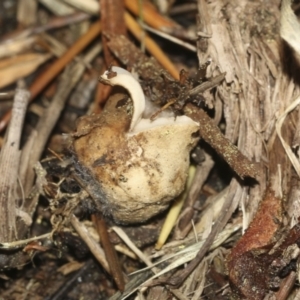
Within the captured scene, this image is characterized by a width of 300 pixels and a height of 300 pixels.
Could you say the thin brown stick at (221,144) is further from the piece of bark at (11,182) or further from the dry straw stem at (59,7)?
the dry straw stem at (59,7)

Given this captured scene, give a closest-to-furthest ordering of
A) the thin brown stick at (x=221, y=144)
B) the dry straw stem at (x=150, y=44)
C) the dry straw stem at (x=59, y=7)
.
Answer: the thin brown stick at (x=221, y=144) → the dry straw stem at (x=150, y=44) → the dry straw stem at (x=59, y=7)

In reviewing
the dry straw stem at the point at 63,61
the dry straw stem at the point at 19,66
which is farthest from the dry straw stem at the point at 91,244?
the dry straw stem at the point at 19,66

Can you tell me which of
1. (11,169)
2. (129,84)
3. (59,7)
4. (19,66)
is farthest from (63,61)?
(129,84)

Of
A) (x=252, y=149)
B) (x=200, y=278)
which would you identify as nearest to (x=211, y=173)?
(x=252, y=149)

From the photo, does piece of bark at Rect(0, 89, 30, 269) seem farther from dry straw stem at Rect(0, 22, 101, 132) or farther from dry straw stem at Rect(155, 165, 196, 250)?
dry straw stem at Rect(155, 165, 196, 250)

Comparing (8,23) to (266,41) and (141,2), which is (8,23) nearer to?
(141,2)

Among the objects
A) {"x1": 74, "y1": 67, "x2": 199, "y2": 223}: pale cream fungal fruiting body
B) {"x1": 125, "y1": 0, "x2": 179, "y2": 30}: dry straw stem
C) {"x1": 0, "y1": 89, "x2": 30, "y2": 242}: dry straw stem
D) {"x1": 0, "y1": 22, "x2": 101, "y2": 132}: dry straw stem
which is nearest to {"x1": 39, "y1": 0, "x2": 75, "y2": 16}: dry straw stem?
{"x1": 0, "y1": 22, "x2": 101, "y2": 132}: dry straw stem
